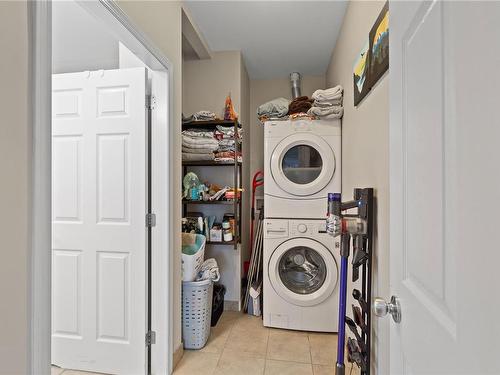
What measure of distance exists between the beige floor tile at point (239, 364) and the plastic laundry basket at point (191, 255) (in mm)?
618

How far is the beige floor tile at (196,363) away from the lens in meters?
1.81

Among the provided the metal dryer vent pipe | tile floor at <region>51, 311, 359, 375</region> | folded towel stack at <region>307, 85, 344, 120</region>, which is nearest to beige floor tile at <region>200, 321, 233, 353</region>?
tile floor at <region>51, 311, 359, 375</region>

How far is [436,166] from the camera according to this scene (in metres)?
0.49

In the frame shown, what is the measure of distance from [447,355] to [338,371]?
1.31m

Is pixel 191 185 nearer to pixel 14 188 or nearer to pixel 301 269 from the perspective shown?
pixel 301 269

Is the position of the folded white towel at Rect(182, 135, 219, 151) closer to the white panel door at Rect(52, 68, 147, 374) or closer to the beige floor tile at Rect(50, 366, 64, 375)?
the white panel door at Rect(52, 68, 147, 374)

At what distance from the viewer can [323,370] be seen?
184 centimetres

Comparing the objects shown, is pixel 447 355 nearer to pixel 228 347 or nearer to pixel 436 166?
pixel 436 166

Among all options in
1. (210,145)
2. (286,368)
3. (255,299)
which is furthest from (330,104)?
(286,368)

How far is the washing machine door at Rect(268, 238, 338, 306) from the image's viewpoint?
2.26 metres

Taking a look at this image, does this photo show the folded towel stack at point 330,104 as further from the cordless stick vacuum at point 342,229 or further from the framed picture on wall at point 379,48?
the cordless stick vacuum at point 342,229

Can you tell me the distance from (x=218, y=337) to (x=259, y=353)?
40 cm

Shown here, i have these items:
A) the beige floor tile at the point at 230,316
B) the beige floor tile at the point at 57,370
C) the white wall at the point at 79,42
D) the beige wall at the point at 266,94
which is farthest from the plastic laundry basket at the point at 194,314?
the white wall at the point at 79,42

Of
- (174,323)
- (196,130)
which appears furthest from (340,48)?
(174,323)
